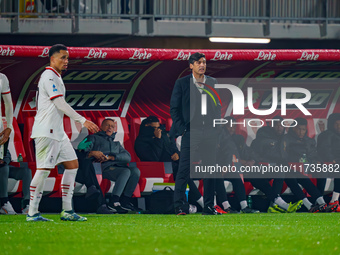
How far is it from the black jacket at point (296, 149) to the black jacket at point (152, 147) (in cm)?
175

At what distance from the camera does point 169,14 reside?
15133mm

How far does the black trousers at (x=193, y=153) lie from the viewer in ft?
28.3

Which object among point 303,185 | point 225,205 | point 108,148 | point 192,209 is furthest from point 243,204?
point 108,148

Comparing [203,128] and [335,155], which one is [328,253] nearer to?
[203,128]

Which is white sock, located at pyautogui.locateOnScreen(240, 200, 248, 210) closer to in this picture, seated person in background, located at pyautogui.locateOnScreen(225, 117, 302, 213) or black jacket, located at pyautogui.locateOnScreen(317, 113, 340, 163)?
seated person in background, located at pyautogui.locateOnScreen(225, 117, 302, 213)

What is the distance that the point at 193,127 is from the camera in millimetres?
8695

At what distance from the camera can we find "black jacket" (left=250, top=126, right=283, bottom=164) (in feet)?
34.8

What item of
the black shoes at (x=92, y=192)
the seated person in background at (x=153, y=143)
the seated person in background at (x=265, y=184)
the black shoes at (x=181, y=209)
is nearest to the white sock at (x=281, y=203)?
the seated person in background at (x=265, y=184)

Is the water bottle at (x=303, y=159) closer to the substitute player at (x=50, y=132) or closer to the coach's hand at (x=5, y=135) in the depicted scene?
the substitute player at (x=50, y=132)

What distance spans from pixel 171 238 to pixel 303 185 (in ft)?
17.2

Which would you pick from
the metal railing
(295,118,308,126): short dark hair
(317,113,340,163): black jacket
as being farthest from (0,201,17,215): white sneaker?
the metal railing

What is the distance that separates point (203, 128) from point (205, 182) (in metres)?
0.66

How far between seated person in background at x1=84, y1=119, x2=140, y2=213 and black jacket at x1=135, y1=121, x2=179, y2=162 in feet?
1.14

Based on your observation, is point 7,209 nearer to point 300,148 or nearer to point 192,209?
point 192,209
